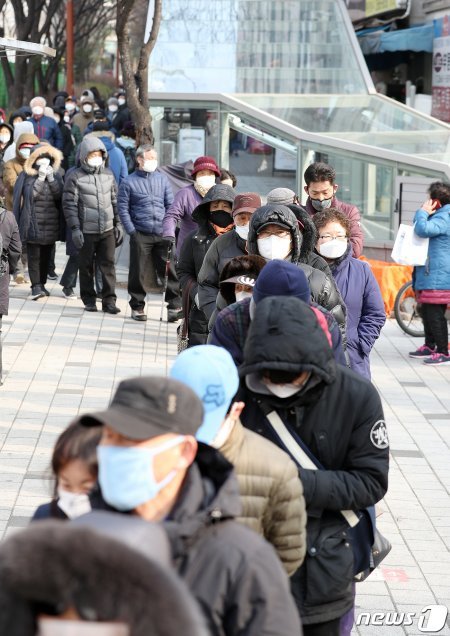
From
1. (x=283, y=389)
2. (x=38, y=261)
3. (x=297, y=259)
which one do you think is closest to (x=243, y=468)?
(x=283, y=389)

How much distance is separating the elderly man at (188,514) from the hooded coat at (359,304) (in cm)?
461

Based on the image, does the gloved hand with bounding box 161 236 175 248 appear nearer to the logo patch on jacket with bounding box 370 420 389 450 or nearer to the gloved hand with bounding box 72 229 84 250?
the gloved hand with bounding box 72 229 84 250

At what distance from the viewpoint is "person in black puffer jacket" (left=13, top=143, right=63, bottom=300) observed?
A: 14.0 metres

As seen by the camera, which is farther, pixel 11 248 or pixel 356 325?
pixel 11 248

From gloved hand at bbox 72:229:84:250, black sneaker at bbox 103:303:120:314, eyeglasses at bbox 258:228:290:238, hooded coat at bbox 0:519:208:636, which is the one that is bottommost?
black sneaker at bbox 103:303:120:314

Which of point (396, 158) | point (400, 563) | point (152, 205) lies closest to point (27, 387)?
point (152, 205)

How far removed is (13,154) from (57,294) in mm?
3541

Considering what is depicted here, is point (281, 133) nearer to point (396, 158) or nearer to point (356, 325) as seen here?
point (396, 158)

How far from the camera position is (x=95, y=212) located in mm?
13367

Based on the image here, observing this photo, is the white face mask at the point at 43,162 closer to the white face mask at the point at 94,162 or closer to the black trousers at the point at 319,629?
the white face mask at the point at 94,162

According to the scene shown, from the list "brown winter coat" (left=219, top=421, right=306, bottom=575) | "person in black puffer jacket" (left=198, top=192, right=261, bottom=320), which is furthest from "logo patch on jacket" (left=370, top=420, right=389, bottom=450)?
"person in black puffer jacket" (left=198, top=192, right=261, bottom=320)

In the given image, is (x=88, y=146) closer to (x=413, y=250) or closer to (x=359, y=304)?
(x=413, y=250)

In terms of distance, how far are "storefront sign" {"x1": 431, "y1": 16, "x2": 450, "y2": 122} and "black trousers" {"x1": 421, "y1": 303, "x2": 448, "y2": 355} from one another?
13752mm

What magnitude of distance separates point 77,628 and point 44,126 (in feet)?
72.0
